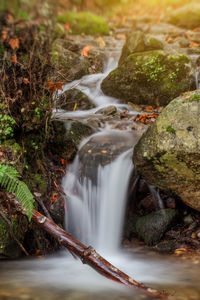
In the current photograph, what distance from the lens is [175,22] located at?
1509 cm

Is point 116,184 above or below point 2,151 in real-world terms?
below

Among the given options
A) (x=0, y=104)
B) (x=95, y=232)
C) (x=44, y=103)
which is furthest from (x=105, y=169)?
(x=0, y=104)

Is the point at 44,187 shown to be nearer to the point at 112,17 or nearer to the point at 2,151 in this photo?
the point at 2,151

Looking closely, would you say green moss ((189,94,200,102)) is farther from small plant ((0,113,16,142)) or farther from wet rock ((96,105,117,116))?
wet rock ((96,105,117,116))

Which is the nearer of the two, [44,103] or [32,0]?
[32,0]

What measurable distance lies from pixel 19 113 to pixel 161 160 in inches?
89.4

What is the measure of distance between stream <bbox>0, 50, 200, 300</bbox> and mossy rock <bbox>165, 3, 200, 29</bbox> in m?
9.50

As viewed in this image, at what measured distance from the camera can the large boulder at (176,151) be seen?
155 inches

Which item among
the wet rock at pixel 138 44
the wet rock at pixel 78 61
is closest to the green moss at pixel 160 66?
the wet rock at pixel 138 44

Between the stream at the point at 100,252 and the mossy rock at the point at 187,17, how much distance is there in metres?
9.50

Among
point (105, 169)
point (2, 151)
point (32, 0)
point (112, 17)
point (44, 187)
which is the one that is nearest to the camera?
point (32, 0)

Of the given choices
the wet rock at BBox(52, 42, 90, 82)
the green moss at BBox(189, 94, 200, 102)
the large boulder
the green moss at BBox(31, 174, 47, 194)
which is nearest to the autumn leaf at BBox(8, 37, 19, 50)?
the green moss at BBox(31, 174, 47, 194)

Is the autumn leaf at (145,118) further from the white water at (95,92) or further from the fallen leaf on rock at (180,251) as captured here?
the fallen leaf on rock at (180,251)

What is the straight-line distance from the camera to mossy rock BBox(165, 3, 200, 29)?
1408cm
